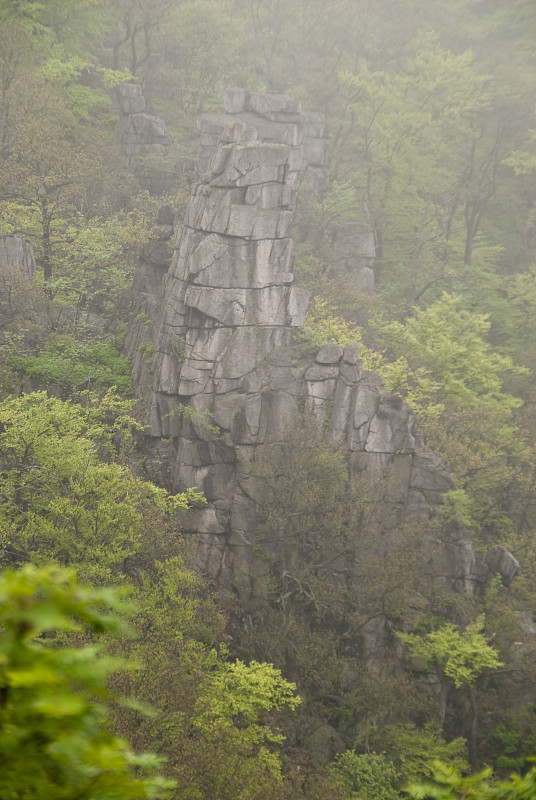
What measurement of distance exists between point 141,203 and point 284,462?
19042 millimetres

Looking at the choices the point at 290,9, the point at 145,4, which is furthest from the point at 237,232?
the point at 290,9

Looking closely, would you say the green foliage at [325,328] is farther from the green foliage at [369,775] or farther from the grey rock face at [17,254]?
the green foliage at [369,775]

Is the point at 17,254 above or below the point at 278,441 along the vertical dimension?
above

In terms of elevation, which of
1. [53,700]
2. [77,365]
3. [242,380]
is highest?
[242,380]

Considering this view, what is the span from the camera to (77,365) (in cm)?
2550

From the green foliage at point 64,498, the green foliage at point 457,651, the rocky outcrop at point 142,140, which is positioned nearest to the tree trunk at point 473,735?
the green foliage at point 457,651

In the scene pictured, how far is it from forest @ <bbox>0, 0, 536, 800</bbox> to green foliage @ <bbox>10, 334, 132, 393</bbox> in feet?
0.36

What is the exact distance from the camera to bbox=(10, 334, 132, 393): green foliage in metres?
24.5

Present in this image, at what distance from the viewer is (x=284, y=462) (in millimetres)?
23219

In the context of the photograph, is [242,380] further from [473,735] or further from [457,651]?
[473,735]

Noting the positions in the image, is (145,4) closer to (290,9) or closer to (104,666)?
(290,9)

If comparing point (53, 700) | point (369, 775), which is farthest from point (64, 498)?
point (53, 700)

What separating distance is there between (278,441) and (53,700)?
22.1 m

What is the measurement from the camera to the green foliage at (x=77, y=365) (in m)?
24.5
